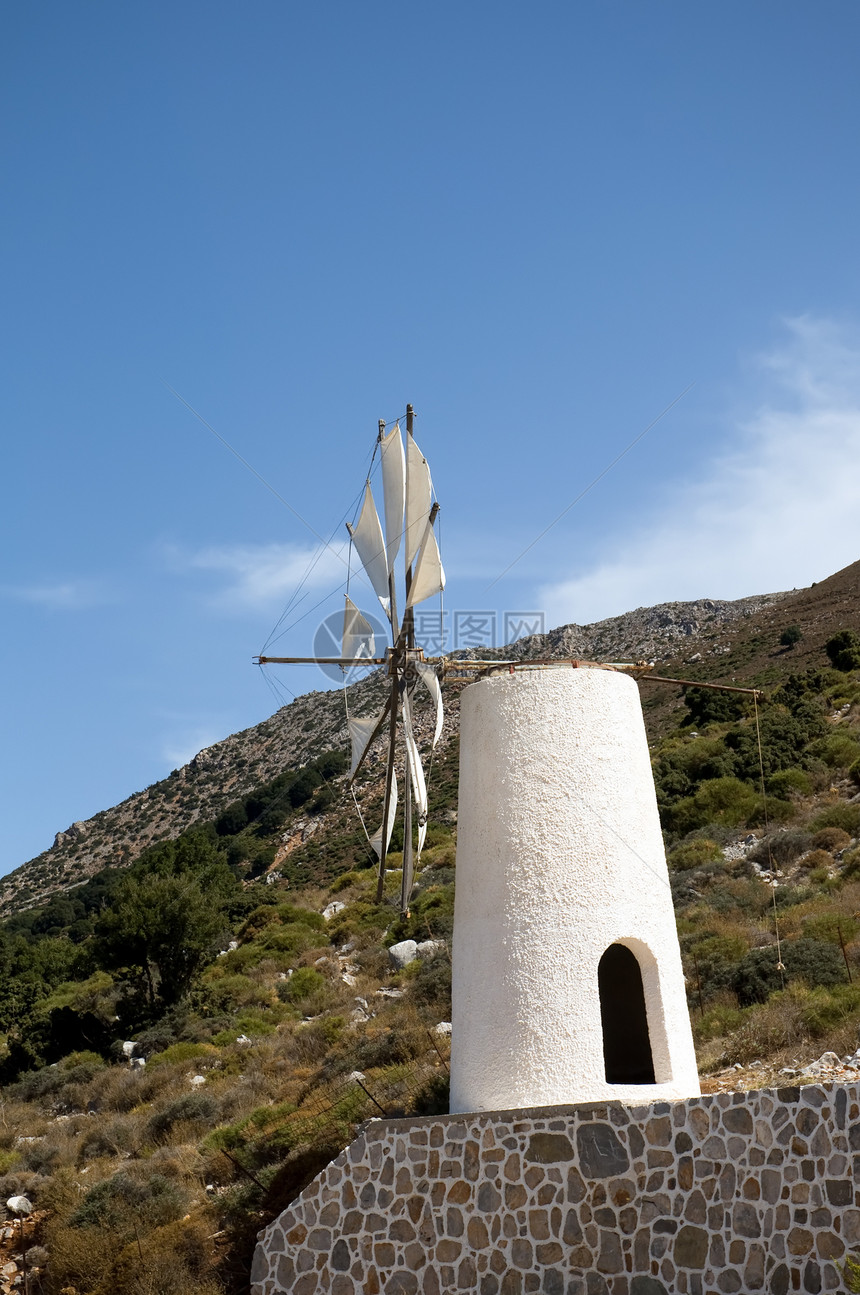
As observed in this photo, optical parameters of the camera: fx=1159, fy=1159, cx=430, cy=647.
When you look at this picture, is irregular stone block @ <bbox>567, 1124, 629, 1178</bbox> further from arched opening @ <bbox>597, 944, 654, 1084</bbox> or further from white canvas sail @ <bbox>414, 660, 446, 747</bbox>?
white canvas sail @ <bbox>414, 660, 446, 747</bbox>

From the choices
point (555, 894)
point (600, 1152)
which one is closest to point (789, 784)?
point (555, 894)

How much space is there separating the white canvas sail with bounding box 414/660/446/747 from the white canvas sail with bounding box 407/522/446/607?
0.78 metres

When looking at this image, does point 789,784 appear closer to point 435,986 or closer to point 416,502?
point 435,986

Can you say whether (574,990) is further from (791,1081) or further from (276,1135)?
(276,1135)

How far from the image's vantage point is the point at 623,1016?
1181 cm

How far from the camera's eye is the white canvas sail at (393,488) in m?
13.0

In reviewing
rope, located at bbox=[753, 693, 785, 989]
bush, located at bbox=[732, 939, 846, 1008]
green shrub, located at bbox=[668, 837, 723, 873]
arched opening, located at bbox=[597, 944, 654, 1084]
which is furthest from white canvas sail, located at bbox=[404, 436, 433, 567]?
green shrub, located at bbox=[668, 837, 723, 873]

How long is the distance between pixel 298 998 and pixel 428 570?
12.0 metres

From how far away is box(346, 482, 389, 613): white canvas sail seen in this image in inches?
517

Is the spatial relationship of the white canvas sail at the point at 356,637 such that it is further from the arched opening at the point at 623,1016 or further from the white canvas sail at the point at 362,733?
the arched opening at the point at 623,1016

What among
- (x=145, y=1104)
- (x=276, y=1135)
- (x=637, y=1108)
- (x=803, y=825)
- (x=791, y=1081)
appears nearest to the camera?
(x=637, y=1108)

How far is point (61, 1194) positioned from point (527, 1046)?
7674mm

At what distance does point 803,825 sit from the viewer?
21.3 m

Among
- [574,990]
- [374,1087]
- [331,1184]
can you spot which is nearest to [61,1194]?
[374,1087]
